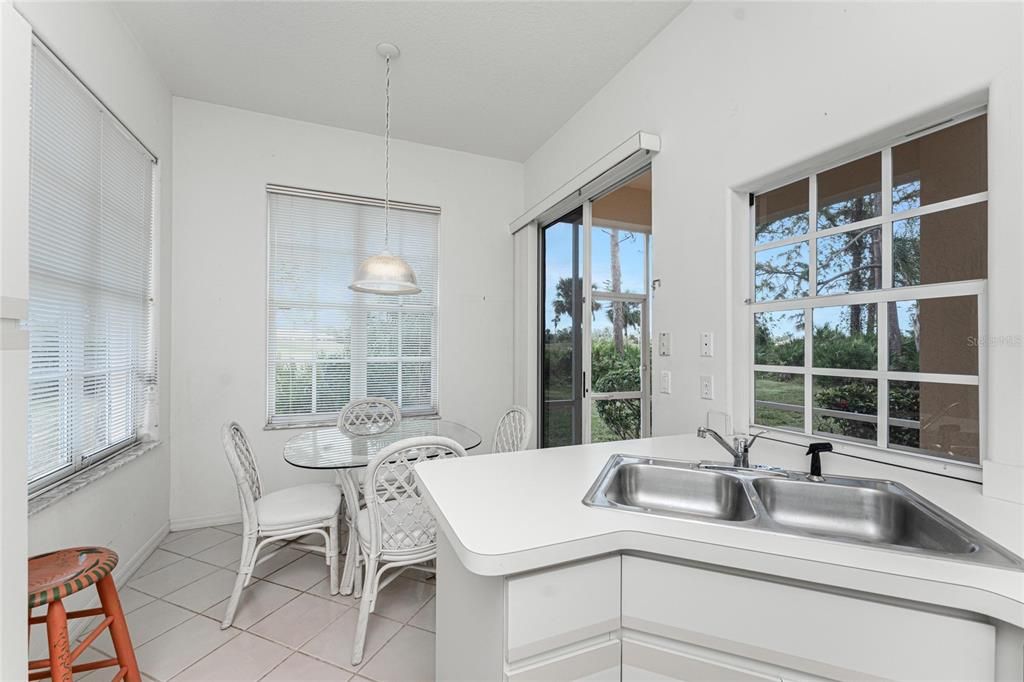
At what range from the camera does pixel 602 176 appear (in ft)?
8.64

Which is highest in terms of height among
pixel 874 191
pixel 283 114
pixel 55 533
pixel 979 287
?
pixel 283 114

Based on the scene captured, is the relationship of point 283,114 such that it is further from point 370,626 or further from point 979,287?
point 979,287

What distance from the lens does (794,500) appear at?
1.21 meters

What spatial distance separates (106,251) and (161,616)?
73.7 inches

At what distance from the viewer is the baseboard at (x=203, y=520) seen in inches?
115

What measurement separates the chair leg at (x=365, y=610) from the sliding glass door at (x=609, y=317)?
5.72ft

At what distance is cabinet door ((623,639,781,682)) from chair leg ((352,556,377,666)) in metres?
1.19

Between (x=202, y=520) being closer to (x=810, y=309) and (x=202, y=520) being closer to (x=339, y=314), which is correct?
(x=339, y=314)

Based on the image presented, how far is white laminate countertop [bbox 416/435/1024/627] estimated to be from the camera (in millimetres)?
708

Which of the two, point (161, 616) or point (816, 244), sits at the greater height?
point (816, 244)

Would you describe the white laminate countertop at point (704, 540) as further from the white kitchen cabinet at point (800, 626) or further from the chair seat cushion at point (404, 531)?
the chair seat cushion at point (404, 531)

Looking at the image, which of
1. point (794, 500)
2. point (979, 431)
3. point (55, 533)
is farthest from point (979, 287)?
point (55, 533)

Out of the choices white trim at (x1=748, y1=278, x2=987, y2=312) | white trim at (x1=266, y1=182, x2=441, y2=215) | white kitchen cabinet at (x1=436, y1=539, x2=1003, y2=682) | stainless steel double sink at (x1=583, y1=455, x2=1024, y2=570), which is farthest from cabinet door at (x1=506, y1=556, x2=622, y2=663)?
white trim at (x1=266, y1=182, x2=441, y2=215)

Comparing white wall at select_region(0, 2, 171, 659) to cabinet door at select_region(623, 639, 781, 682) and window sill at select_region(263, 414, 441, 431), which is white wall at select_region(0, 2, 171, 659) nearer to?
window sill at select_region(263, 414, 441, 431)
